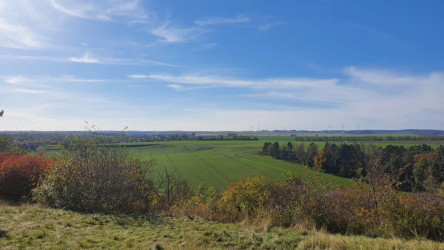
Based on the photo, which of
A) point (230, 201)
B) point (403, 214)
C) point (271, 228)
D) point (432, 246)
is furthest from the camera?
point (230, 201)

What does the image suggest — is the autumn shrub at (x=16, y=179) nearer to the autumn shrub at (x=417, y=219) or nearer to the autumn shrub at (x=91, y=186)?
the autumn shrub at (x=91, y=186)

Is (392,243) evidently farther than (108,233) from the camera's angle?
No

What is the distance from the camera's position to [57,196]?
43.9 feet

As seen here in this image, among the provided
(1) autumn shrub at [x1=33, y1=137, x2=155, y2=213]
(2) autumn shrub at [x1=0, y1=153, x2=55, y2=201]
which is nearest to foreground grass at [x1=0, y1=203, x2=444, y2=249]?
(1) autumn shrub at [x1=33, y1=137, x2=155, y2=213]

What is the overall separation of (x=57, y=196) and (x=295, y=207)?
37.3ft

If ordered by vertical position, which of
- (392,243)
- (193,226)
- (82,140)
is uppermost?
(82,140)

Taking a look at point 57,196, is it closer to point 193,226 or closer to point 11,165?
point 11,165

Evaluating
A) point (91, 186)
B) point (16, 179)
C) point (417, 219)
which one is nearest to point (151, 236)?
point (91, 186)

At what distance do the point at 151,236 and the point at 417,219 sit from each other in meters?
7.85

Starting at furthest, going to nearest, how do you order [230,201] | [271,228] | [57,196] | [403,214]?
[230,201]
[57,196]
[271,228]
[403,214]

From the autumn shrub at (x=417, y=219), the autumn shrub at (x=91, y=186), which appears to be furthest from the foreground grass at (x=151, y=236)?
the autumn shrub at (x=91, y=186)

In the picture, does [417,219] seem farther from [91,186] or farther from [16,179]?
[16,179]


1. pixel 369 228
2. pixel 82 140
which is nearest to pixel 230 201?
pixel 82 140

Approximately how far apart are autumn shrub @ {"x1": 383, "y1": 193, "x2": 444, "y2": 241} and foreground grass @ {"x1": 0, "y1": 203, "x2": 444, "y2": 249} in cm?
135
